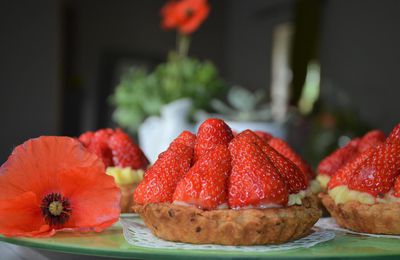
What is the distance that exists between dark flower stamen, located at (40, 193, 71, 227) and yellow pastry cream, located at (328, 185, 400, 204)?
54 centimetres

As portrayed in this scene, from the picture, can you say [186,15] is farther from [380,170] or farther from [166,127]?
[380,170]

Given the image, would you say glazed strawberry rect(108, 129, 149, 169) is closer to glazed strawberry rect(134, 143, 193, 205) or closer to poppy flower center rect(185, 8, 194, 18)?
glazed strawberry rect(134, 143, 193, 205)

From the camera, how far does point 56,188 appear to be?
→ 1.07 meters

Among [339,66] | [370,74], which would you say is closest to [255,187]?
[370,74]

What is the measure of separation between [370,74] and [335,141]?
2654 millimetres

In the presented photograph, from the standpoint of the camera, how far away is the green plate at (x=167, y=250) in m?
0.86

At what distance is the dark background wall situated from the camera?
212 inches

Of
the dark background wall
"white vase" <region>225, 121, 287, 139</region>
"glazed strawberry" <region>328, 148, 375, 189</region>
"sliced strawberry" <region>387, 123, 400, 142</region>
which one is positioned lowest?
"glazed strawberry" <region>328, 148, 375, 189</region>

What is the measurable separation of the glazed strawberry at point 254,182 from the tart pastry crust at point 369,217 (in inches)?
8.7

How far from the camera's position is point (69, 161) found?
1.06 metres

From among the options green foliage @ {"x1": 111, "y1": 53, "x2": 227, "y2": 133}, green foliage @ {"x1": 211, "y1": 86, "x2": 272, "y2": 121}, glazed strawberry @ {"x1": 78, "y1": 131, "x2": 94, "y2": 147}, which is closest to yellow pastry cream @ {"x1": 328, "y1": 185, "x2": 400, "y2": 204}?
glazed strawberry @ {"x1": 78, "y1": 131, "x2": 94, "y2": 147}

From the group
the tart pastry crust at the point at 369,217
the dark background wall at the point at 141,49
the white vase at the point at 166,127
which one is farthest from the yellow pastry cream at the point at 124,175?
the dark background wall at the point at 141,49

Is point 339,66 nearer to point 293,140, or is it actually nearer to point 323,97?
point 323,97

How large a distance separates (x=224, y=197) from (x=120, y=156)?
467 millimetres
